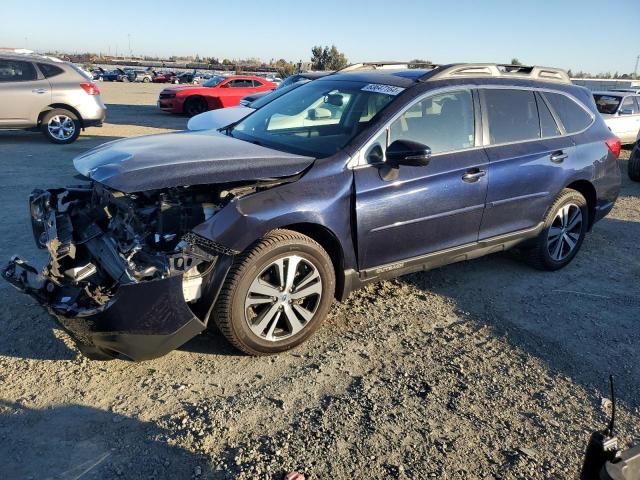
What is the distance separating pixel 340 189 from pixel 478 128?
1.51 metres

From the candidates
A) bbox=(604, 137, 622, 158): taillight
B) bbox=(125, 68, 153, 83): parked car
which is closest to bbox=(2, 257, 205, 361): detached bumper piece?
bbox=(604, 137, 622, 158): taillight

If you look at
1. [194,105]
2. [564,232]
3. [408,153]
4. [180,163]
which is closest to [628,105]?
[564,232]

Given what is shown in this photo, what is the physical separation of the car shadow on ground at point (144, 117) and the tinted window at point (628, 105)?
11.4 m

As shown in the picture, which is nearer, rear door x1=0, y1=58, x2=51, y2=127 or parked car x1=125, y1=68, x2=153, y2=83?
rear door x1=0, y1=58, x2=51, y2=127

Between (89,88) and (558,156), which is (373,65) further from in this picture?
(89,88)

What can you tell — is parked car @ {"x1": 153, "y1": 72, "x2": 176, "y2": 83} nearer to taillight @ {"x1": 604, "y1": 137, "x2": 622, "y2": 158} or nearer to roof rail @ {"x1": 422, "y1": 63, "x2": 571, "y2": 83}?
roof rail @ {"x1": 422, "y1": 63, "x2": 571, "y2": 83}

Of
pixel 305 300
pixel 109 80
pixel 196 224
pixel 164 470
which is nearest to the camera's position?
pixel 164 470

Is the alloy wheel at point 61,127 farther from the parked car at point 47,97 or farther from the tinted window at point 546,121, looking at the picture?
the tinted window at point 546,121

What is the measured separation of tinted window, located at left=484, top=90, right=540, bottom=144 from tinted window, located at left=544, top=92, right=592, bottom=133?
308 mm

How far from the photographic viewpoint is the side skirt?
3.80m

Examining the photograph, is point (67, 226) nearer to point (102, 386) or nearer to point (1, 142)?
point (102, 386)

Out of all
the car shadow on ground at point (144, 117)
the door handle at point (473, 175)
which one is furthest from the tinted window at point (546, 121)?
the car shadow on ground at point (144, 117)

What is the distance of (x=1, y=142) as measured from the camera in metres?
11.5

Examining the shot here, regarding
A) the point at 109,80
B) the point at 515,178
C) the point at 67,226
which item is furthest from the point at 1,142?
the point at 109,80
